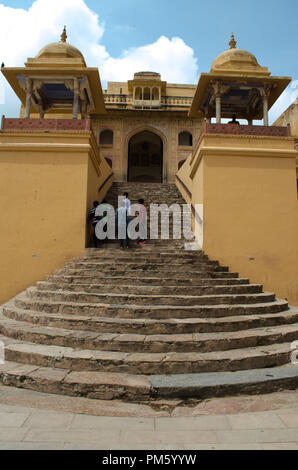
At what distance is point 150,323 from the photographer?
4.39 m

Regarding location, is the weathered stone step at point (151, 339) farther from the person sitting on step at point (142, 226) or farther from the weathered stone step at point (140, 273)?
the person sitting on step at point (142, 226)

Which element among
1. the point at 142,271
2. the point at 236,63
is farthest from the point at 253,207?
the point at 236,63

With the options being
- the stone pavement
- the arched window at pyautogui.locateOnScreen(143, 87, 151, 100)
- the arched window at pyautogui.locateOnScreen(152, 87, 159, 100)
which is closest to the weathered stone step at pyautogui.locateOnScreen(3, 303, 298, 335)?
the stone pavement

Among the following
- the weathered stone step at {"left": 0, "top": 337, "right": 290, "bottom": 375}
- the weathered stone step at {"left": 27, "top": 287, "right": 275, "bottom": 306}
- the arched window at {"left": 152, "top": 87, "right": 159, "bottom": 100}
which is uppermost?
the arched window at {"left": 152, "top": 87, "right": 159, "bottom": 100}

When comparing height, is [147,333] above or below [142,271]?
below

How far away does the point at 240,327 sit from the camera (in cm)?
467

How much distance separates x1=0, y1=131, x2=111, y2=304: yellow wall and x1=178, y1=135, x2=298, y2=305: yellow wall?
3.34 m

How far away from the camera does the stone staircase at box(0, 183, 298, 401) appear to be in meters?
3.44

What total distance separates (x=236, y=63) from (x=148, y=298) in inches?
367

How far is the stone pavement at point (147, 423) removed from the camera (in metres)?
2.46

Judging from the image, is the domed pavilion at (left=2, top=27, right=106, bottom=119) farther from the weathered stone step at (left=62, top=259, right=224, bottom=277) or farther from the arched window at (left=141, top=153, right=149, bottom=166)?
the arched window at (left=141, top=153, right=149, bottom=166)

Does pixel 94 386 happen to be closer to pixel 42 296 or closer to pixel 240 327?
pixel 240 327

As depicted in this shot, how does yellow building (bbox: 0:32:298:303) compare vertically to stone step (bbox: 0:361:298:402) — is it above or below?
above

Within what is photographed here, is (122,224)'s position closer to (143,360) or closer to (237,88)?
(143,360)
